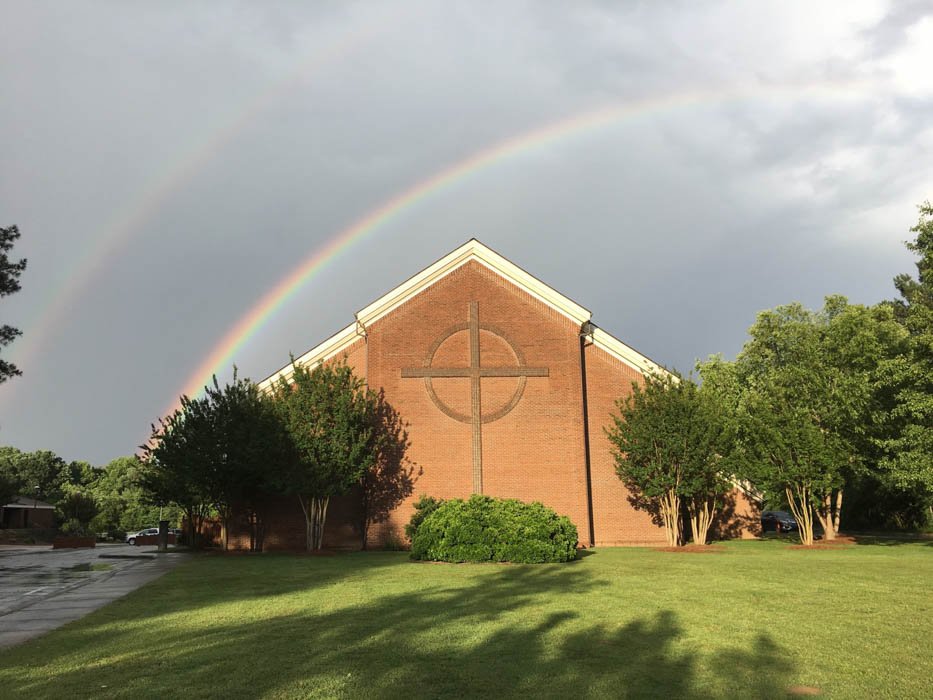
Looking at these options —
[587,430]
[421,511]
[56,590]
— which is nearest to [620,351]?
[587,430]

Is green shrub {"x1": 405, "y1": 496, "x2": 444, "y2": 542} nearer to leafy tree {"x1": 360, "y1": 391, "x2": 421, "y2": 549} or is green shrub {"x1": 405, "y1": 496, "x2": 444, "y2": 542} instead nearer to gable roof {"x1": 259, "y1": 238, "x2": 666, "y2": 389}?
leafy tree {"x1": 360, "y1": 391, "x2": 421, "y2": 549}

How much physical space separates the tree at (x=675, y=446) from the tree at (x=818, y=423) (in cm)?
Result: 178

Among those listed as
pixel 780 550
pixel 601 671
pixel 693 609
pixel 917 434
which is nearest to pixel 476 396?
pixel 780 550

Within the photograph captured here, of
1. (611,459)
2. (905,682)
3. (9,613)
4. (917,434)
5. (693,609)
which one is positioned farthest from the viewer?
(611,459)

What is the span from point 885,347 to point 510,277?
16790mm

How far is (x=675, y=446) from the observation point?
2858 cm

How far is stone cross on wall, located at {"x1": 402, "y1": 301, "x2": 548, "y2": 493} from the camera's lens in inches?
1258

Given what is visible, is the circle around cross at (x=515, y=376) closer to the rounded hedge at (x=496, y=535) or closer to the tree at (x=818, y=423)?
the rounded hedge at (x=496, y=535)

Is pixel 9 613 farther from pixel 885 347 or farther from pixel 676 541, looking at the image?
pixel 885 347

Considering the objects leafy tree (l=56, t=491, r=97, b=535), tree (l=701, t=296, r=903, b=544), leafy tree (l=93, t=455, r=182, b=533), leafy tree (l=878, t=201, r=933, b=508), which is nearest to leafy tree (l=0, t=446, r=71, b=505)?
leafy tree (l=93, t=455, r=182, b=533)

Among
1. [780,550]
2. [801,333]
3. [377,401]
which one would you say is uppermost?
[801,333]

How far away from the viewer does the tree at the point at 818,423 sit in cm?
2920

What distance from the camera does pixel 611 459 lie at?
107 ft

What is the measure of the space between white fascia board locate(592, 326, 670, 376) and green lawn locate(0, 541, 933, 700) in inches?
657
